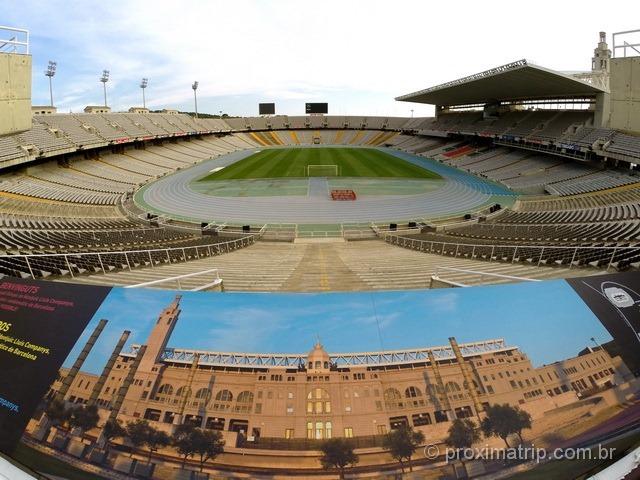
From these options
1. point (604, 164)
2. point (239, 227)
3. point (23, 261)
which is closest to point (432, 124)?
point (604, 164)

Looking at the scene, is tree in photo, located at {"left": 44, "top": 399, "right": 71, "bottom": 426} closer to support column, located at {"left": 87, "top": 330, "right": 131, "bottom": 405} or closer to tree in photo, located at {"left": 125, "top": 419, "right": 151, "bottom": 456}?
support column, located at {"left": 87, "top": 330, "right": 131, "bottom": 405}

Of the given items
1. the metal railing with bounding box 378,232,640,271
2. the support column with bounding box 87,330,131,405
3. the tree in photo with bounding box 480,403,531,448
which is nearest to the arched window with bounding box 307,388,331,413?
the tree in photo with bounding box 480,403,531,448

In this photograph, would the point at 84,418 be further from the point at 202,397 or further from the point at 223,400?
the point at 223,400

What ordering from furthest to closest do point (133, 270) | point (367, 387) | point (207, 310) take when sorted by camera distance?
point (133, 270) → point (207, 310) → point (367, 387)

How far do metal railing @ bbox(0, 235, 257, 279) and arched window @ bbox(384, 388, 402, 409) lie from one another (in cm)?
1039

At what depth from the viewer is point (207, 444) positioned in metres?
5.02

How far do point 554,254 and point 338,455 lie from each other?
42.2 feet

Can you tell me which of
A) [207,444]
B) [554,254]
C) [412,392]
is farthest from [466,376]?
[554,254]

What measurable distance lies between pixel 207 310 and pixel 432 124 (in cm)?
7765

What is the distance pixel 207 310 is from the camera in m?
5.85

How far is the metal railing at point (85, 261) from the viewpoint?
1105 centimetres

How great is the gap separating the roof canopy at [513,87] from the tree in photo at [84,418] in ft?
130

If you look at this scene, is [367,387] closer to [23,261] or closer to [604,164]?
[23,261]

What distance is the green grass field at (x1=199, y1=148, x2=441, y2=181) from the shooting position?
47.5m
